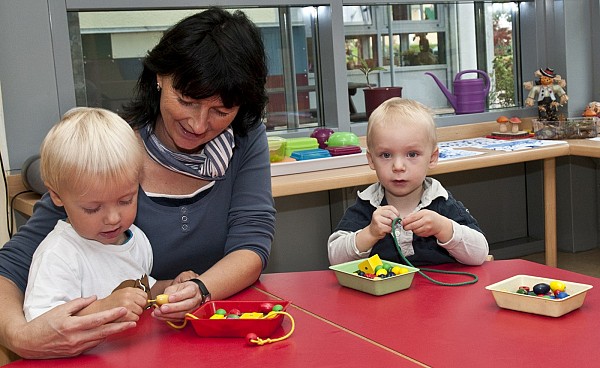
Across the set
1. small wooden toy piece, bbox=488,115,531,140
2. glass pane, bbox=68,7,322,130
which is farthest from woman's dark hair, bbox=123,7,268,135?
small wooden toy piece, bbox=488,115,531,140

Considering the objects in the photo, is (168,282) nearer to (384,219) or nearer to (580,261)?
(384,219)

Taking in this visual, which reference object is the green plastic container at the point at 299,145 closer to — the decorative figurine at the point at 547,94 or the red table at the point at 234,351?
the decorative figurine at the point at 547,94

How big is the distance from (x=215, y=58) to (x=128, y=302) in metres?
0.52

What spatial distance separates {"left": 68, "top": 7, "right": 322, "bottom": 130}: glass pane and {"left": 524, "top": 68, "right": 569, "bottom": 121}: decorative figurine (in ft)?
3.72

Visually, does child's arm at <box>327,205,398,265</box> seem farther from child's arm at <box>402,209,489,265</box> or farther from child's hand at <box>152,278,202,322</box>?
child's hand at <box>152,278,202,322</box>

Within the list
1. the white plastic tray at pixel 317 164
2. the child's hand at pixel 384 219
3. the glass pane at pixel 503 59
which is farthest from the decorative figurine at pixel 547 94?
the child's hand at pixel 384 219

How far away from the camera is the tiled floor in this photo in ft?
12.8

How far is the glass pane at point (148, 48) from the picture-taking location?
3.14m

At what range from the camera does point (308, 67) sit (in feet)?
12.0

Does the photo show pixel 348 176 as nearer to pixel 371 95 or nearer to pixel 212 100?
pixel 371 95

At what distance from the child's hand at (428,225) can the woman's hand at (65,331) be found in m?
0.65

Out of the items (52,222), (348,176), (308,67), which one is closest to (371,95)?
(308,67)

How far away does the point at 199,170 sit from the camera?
170cm

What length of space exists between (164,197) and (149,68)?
28cm
